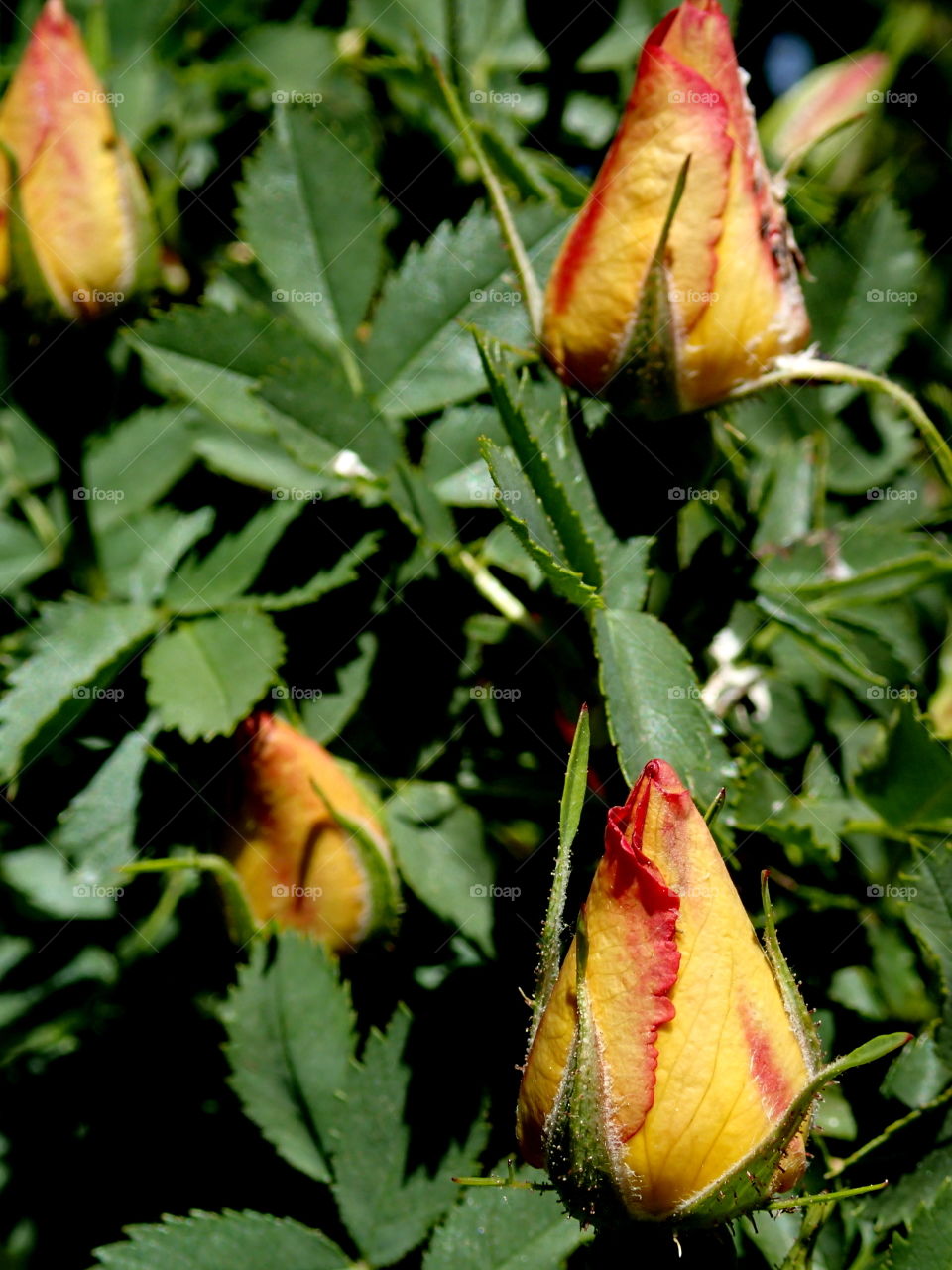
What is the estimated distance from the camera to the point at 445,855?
1.05 m

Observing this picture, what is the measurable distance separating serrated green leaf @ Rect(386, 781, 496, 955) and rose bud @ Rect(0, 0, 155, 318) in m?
0.58

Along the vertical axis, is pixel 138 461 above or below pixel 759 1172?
above

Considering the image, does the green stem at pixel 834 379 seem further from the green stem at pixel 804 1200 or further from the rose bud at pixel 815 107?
the rose bud at pixel 815 107

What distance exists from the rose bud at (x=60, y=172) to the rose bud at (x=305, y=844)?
483 mm

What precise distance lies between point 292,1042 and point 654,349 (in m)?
0.64

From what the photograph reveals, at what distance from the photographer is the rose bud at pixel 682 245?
821mm

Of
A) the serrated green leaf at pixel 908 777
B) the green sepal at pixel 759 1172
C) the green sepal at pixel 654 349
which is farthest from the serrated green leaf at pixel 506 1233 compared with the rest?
the green sepal at pixel 654 349

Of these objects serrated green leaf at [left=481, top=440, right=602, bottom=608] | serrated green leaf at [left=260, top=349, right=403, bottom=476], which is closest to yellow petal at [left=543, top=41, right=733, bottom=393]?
serrated green leaf at [left=481, top=440, right=602, bottom=608]

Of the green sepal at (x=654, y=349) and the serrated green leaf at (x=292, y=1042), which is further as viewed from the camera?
the serrated green leaf at (x=292, y=1042)

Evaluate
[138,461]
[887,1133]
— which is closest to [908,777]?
[887,1133]

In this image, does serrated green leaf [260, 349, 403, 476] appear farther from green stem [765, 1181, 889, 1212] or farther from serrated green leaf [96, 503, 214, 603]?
green stem [765, 1181, 889, 1212]

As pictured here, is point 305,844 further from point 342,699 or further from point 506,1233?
point 506,1233

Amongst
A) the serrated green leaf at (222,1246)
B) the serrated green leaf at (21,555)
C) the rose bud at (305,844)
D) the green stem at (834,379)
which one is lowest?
the serrated green leaf at (222,1246)

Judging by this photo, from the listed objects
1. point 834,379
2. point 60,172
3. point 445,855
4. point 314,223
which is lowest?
point 445,855
